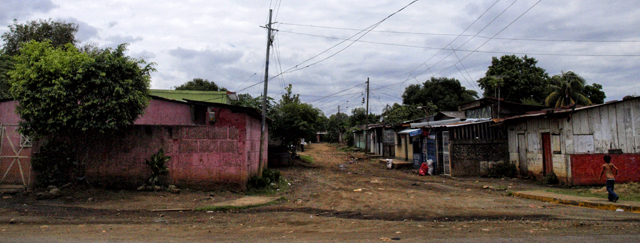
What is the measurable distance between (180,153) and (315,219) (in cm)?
609

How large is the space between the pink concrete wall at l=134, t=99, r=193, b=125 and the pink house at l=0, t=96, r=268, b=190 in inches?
180

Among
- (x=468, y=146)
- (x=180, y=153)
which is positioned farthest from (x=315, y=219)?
(x=468, y=146)

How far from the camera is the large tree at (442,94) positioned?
4797cm

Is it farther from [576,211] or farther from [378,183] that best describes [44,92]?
[576,211]

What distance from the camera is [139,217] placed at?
359 inches

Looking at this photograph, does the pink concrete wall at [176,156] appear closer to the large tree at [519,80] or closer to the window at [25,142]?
the window at [25,142]

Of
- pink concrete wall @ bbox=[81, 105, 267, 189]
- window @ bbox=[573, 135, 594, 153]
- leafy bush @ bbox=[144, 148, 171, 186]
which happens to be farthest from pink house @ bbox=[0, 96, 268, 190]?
window @ bbox=[573, 135, 594, 153]

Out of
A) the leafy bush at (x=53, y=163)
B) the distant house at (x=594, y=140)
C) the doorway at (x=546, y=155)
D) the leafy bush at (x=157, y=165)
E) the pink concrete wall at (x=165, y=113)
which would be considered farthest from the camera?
the pink concrete wall at (x=165, y=113)

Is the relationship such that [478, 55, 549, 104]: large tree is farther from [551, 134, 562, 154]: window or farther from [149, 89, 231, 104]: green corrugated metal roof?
[149, 89, 231, 104]: green corrugated metal roof

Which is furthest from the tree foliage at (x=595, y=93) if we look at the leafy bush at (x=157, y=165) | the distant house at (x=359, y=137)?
the leafy bush at (x=157, y=165)

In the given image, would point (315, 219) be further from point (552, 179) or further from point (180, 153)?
point (552, 179)

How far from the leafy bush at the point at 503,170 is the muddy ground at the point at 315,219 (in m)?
4.73

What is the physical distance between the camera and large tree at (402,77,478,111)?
47969 mm

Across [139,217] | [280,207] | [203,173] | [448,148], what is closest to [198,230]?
[139,217]
